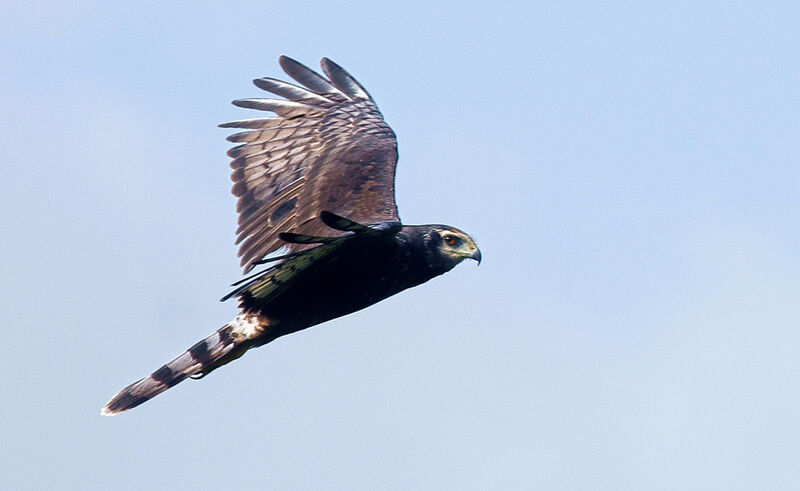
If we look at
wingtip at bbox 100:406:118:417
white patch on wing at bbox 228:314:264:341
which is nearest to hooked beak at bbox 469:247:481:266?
white patch on wing at bbox 228:314:264:341

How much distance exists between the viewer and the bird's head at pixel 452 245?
35.9 ft

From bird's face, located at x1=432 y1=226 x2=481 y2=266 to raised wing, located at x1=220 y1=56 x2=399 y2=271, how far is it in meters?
0.63

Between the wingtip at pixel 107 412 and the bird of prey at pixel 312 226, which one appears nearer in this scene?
the bird of prey at pixel 312 226

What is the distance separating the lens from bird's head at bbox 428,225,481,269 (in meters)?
10.9

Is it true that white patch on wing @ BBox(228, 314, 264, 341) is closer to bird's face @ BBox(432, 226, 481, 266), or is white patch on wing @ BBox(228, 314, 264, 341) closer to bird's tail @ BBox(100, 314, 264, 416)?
bird's tail @ BBox(100, 314, 264, 416)

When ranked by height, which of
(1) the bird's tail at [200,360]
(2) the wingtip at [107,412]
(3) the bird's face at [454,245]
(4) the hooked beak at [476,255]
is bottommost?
(2) the wingtip at [107,412]

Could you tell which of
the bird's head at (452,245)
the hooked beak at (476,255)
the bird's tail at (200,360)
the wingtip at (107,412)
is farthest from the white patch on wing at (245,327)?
the hooked beak at (476,255)

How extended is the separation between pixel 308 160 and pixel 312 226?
1.33 metres

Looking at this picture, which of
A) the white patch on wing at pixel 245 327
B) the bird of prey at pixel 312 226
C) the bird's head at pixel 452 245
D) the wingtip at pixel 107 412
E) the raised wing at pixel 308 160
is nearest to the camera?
the bird of prey at pixel 312 226

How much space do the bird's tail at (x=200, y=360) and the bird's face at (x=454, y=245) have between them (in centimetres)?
166

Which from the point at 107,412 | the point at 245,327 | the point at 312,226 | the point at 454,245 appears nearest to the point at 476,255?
the point at 454,245

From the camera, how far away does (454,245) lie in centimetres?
1101

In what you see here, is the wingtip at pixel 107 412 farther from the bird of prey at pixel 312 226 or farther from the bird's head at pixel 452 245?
the bird's head at pixel 452 245

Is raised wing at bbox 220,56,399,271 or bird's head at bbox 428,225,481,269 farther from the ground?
raised wing at bbox 220,56,399,271
